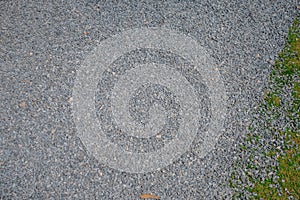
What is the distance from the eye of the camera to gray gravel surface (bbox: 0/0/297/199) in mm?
2324

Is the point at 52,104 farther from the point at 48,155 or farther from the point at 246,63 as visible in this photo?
the point at 246,63

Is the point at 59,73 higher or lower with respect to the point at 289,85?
lower

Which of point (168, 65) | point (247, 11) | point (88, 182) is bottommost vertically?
point (88, 182)

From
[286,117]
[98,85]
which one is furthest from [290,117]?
[98,85]

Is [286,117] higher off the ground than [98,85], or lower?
higher

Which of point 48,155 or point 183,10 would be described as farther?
point 183,10

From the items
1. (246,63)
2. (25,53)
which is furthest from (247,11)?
(25,53)

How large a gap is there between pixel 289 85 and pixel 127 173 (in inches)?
55.3

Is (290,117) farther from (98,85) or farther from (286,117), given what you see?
(98,85)

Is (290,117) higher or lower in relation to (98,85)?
higher

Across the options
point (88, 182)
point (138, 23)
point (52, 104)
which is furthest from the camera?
point (138, 23)

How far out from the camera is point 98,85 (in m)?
2.55

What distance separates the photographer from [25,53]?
8.62 feet

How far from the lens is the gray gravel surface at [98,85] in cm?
232
